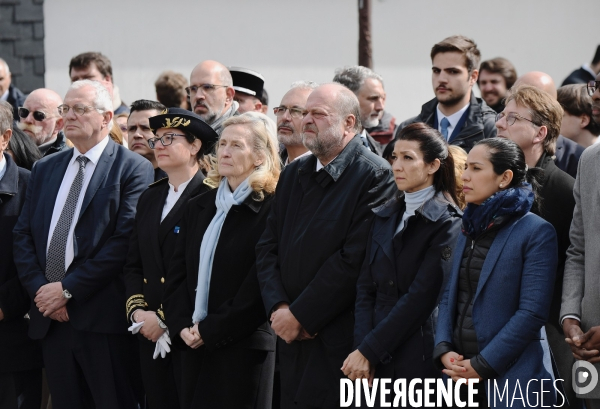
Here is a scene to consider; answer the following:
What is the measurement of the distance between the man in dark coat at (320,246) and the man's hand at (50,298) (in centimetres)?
132

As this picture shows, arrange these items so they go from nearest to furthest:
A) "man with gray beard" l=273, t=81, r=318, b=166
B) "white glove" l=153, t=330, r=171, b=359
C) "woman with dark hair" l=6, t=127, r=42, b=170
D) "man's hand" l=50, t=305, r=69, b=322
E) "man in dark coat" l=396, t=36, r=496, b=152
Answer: "white glove" l=153, t=330, r=171, b=359 → "man's hand" l=50, t=305, r=69, b=322 → "man with gray beard" l=273, t=81, r=318, b=166 → "man in dark coat" l=396, t=36, r=496, b=152 → "woman with dark hair" l=6, t=127, r=42, b=170

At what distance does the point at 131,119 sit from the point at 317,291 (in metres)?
2.57

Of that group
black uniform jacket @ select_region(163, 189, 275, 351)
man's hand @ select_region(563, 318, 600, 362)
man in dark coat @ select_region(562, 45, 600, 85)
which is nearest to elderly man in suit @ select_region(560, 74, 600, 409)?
man's hand @ select_region(563, 318, 600, 362)

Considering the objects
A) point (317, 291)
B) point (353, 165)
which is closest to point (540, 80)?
point (353, 165)

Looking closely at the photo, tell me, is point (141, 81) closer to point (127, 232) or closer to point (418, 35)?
point (418, 35)

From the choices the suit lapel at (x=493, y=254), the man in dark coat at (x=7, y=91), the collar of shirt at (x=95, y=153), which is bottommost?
the man in dark coat at (x=7, y=91)

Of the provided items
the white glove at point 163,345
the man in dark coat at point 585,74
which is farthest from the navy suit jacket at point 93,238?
the man in dark coat at point 585,74

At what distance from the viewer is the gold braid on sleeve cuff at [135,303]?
5375 millimetres

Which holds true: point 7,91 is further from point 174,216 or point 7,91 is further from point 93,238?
point 174,216

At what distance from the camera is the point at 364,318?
177 inches

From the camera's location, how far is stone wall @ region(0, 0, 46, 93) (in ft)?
33.6

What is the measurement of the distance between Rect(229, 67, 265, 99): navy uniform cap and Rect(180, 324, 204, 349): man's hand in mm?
2668

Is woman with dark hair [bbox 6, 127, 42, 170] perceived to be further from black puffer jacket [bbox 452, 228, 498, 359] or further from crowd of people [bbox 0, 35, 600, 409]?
black puffer jacket [bbox 452, 228, 498, 359]

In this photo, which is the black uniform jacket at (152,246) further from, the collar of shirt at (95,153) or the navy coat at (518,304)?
the navy coat at (518,304)
